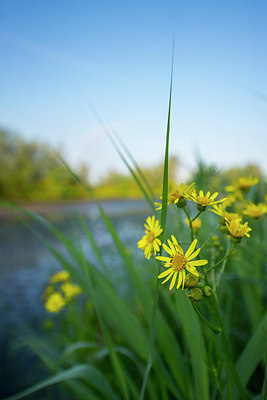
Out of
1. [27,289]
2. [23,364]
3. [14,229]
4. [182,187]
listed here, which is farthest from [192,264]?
[14,229]

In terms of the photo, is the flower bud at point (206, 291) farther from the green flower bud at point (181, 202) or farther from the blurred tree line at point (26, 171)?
the blurred tree line at point (26, 171)

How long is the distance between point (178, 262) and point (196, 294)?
2.1 inches

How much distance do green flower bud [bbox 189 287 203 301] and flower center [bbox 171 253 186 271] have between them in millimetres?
37

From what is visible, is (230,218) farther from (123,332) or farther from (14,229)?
(14,229)

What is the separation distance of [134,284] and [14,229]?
8565 mm

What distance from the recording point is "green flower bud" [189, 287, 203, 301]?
398 millimetres

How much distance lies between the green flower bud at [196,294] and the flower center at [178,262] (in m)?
0.04

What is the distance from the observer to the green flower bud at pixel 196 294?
1.31 feet

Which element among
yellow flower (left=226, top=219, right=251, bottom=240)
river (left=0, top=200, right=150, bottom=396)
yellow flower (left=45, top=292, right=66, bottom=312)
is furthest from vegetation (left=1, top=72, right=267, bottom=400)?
yellow flower (left=45, top=292, right=66, bottom=312)

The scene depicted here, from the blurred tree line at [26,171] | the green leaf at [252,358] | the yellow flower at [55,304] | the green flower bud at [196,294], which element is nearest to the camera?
the green flower bud at [196,294]

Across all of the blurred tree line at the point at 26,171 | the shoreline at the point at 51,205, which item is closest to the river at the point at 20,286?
the shoreline at the point at 51,205

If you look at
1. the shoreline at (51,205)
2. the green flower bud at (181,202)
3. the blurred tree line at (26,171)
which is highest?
the blurred tree line at (26,171)

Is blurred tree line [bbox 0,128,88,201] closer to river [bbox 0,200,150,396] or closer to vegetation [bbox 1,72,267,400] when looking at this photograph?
river [bbox 0,200,150,396]

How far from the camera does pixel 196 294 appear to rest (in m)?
0.40
